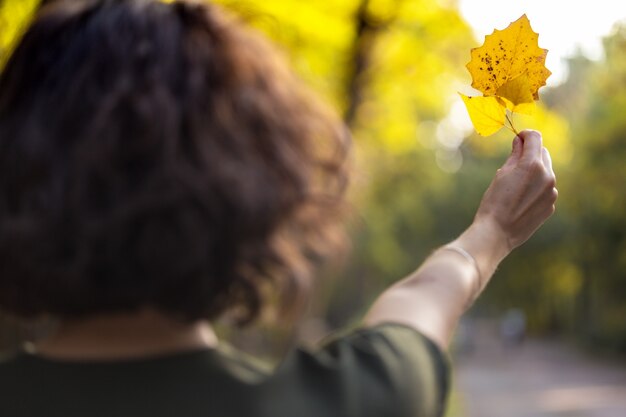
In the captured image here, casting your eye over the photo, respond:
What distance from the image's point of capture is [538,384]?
89.4 feet

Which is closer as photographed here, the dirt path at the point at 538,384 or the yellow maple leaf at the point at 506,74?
the yellow maple leaf at the point at 506,74

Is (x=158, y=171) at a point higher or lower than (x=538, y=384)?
lower

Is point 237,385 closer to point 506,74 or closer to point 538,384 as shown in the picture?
point 506,74

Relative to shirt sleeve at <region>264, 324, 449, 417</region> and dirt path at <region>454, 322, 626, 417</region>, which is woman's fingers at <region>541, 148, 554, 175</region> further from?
dirt path at <region>454, 322, 626, 417</region>

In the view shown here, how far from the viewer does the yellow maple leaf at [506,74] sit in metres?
1.47

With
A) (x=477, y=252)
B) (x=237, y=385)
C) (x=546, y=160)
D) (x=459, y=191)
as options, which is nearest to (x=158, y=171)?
(x=237, y=385)

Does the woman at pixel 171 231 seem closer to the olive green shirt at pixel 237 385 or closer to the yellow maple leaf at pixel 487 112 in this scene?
the olive green shirt at pixel 237 385

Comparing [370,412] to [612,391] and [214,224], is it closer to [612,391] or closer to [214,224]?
[214,224]

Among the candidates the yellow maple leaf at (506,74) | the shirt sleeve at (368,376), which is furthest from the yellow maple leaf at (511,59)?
the shirt sleeve at (368,376)

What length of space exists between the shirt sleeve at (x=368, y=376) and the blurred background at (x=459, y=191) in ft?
0.49

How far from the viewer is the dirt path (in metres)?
20.3

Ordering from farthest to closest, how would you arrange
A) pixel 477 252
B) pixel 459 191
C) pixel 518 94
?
pixel 459 191 → pixel 518 94 → pixel 477 252

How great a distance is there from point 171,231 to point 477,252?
42 centimetres

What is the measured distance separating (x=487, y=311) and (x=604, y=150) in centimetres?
3838
